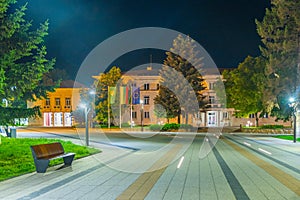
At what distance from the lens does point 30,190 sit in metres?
9.66

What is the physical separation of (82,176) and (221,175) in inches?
182

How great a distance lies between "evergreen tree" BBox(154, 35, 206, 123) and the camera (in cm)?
5319

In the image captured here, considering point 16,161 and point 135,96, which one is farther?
point 135,96

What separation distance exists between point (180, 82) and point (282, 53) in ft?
62.5

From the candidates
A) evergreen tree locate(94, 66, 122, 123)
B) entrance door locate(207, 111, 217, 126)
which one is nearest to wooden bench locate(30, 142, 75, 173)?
evergreen tree locate(94, 66, 122, 123)

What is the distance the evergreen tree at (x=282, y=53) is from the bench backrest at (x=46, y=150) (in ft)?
80.8

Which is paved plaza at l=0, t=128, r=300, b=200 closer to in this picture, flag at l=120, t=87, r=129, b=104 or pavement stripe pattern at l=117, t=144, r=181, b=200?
pavement stripe pattern at l=117, t=144, r=181, b=200


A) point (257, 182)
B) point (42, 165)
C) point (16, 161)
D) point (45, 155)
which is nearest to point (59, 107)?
point (16, 161)

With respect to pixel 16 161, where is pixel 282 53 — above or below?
above

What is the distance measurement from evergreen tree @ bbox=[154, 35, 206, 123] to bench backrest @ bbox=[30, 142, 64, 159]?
129ft

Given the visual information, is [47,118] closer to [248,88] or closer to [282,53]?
[248,88]

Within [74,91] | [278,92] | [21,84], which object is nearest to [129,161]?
[21,84]

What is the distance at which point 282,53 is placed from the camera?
36844 mm

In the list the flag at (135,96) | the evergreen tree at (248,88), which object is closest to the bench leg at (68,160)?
the flag at (135,96)
